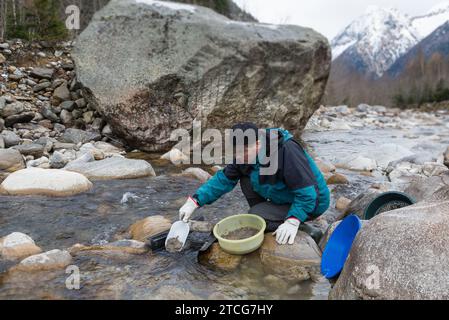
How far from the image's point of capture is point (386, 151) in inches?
350

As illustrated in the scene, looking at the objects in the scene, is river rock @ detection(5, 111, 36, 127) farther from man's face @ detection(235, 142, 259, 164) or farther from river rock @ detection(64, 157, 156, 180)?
man's face @ detection(235, 142, 259, 164)

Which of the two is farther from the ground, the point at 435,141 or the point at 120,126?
the point at 120,126

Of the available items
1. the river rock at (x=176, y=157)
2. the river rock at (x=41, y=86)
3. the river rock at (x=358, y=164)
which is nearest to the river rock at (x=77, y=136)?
the river rock at (x=176, y=157)

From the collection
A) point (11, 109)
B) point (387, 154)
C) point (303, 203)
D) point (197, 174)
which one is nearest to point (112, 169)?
point (197, 174)

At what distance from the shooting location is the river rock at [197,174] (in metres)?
6.10

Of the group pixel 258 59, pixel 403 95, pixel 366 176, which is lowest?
pixel 403 95

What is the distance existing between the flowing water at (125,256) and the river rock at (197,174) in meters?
0.17

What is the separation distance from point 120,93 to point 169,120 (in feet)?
3.37

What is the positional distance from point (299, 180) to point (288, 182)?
8 cm

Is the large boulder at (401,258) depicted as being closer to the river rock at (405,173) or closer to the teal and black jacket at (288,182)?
the teal and black jacket at (288,182)

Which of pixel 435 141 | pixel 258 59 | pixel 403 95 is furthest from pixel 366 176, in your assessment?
pixel 403 95

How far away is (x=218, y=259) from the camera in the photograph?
3084 millimetres
